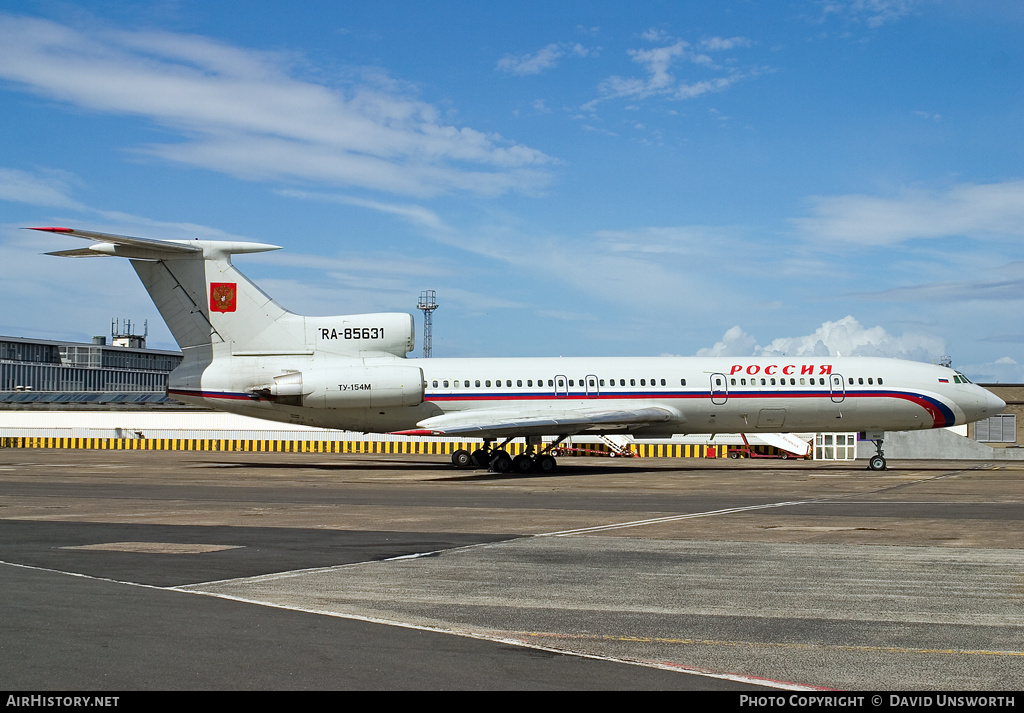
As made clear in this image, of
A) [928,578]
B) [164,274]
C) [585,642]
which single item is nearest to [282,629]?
[585,642]

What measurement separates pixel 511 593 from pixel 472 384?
2684 cm

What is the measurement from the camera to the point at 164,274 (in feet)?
114

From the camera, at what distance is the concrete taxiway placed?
6758mm

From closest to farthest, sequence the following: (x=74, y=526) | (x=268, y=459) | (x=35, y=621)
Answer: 1. (x=35, y=621)
2. (x=74, y=526)
3. (x=268, y=459)

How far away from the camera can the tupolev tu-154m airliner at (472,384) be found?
115 feet

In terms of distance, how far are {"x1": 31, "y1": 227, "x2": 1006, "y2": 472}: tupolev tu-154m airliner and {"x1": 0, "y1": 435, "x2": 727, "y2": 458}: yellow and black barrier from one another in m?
14.3

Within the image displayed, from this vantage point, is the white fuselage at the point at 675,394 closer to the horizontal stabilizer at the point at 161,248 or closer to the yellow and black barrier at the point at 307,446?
the horizontal stabilizer at the point at 161,248

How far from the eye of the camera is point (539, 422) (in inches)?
1342

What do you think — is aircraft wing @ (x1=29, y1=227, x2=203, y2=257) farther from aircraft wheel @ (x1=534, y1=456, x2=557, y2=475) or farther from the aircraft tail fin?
aircraft wheel @ (x1=534, y1=456, x2=557, y2=475)

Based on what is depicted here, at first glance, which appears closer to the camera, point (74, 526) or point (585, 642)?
point (585, 642)

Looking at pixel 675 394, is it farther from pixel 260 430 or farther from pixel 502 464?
pixel 260 430

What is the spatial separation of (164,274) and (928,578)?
97.3 feet

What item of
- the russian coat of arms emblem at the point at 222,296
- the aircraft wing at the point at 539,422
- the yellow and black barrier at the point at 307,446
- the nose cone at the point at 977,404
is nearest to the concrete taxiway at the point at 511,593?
the aircraft wing at the point at 539,422
